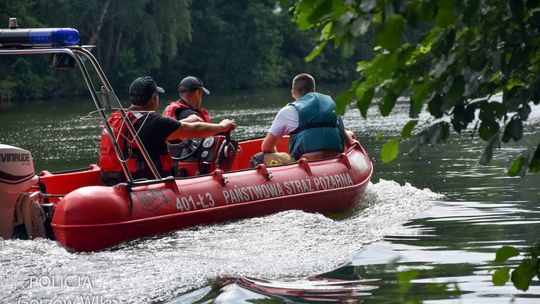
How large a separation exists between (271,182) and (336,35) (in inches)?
241

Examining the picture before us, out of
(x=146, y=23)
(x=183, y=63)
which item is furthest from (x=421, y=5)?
(x=183, y=63)

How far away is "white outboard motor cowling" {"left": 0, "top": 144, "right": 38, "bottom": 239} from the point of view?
7559mm

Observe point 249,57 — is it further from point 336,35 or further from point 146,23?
point 336,35

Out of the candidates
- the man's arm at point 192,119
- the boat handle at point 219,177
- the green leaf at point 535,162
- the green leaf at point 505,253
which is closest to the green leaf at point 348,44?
the green leaf at point 535,162

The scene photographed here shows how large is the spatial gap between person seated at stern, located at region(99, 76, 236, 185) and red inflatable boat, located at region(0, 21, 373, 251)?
26cm

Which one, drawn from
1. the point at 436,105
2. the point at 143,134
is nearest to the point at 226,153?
the point at 143,134

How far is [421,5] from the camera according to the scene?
2.90 m

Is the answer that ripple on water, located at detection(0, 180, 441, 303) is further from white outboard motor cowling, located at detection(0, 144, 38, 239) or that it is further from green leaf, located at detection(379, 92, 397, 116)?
green leaf, located at detection(379, 92, 397, 116)

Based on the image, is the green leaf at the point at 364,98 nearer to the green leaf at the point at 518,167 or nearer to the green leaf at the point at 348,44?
the green leaf at the point at 348,44

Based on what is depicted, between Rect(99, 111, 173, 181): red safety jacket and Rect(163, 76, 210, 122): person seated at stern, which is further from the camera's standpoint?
Rect(163, 76, 210, 122): person seated at stern

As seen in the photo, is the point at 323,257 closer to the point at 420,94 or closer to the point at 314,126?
the point at 314,126

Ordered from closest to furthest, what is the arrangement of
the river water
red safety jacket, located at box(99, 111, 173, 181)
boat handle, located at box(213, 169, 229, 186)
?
the river water < red safety jacket, located at box(99, 111, 173, 181) < boat handle, located at box(213, 169, 229, 186)

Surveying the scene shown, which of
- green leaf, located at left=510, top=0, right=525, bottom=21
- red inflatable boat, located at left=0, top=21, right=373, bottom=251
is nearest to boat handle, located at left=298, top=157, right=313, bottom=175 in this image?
red inflatable boat, located at left=0, top=21, right=373, bottom=251

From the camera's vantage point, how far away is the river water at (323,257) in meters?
5.98
